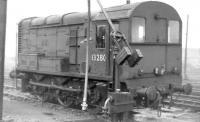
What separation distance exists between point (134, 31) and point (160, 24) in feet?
4.53

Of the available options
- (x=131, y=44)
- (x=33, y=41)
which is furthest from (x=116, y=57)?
(x=33, y=41)

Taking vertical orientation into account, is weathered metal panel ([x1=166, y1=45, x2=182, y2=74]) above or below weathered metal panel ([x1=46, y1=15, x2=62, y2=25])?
below

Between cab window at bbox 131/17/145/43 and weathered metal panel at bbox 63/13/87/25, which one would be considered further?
weathered metal panel at bbox 63/13/87/25

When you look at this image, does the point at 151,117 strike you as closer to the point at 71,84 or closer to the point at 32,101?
the point at 71,84

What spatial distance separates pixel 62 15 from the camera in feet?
46.3

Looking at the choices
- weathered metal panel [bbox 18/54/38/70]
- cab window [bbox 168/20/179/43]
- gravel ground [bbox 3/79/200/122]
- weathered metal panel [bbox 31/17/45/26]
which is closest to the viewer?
gravel ground [bbox 3/79/200/122]

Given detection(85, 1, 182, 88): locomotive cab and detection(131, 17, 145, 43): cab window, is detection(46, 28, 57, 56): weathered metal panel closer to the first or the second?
detection(85, 1, 182, 88): locomotive cab

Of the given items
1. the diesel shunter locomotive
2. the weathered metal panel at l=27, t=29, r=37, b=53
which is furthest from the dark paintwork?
the weathered metal panel at l=27, t=29, r=37, b=53

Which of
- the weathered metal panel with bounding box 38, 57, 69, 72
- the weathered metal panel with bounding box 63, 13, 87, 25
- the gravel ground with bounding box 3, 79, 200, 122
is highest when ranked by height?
the weathered metal panel with bounding box 63, 13, 87, 25

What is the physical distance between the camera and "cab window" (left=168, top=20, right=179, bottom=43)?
11938mm

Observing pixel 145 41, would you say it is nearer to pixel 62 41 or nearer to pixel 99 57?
pixel 99 57

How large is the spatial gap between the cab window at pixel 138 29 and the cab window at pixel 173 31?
136cm

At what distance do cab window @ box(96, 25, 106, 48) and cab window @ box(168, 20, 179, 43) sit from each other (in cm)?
243

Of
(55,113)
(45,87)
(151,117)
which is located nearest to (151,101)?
(151,117)
